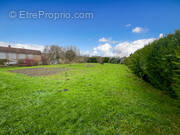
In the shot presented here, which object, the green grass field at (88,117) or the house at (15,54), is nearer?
the green grass field at (88,117)

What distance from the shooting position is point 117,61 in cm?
2588

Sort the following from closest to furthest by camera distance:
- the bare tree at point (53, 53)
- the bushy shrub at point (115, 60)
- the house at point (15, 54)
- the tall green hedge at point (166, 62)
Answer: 1. the tall green hedge at point (166, 62)
2. the house at point (15, 54)
3. the bare tree at point (53, 53)
4. the bushy shrub at point (115, 60)

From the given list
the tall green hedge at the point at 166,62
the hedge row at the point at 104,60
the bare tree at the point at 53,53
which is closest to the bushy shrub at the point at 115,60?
the hedge row at the point at 104,60

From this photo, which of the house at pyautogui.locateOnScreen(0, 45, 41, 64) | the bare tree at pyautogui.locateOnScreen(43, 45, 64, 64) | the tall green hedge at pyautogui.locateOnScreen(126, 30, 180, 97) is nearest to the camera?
the tall green hedge at pyautogui.locateOnScreen(126, 30, 180, 97)

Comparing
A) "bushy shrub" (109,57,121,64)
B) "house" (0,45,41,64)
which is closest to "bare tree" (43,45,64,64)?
"house" (0,45,41,64)

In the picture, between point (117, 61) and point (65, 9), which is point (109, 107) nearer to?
point (65, 9)

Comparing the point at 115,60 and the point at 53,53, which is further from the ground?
the point at 53,53

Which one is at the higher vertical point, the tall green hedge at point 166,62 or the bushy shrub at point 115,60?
the bushy shrub at point 115,60

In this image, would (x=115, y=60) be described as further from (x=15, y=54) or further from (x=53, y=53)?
(x=15, y=54)

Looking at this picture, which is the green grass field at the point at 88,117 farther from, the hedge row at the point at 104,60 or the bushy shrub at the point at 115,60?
the bushy shrub at the point at 115,60

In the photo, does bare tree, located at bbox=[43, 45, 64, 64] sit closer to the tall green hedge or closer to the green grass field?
the green grass field

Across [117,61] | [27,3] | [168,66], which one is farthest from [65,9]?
[117,61]

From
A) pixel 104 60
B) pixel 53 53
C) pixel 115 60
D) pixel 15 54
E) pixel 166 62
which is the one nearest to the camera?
pixel 166 62

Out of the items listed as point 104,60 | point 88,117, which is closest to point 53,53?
point 104,60
